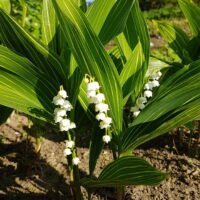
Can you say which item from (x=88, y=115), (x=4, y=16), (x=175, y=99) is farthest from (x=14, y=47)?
(x=175, y=99)

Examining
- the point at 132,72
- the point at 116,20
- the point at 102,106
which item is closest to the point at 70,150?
the point at 102,106

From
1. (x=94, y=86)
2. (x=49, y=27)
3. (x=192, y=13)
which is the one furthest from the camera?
(x=192, y=13)

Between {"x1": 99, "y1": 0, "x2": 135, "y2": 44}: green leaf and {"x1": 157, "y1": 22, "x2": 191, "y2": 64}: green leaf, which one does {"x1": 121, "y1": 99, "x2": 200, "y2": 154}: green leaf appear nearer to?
{"x1": 99, "y1": 0, "x2": 135, "y2": 44}: green leaf

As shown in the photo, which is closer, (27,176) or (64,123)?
(64,123)

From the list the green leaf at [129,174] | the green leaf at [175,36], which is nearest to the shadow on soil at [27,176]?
the green leaf at [129,174]

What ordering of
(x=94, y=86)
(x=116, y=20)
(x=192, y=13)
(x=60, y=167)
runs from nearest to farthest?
(x=94, y=86) < (x=116, y=20) < (x=192, y=13) < (x=60, y=167)

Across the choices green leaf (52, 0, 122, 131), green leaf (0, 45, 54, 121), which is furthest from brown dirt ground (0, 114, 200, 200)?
green leaf (52, 0, 122, 131)

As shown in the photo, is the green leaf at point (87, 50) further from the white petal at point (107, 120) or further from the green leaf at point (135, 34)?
the green leaf at point (135, 34)

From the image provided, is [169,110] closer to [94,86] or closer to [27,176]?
[94,86]
